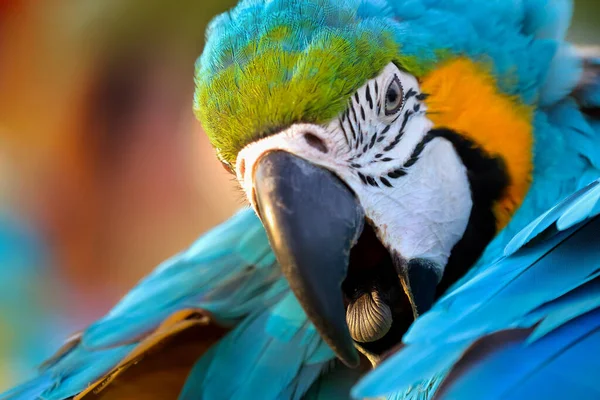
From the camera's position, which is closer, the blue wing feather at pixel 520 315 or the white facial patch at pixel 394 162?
the blue wing feather at pixel 520 315

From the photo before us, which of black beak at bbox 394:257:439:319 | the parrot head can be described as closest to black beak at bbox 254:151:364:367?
the parrot head

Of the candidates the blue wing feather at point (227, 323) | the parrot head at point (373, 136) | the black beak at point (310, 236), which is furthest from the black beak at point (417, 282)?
the blue wing feather at point (227, 323)

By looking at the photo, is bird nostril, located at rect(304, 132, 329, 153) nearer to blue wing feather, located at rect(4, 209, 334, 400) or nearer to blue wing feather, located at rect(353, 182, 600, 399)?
blue wing feather, located at rect(353, 182, 600, 399)

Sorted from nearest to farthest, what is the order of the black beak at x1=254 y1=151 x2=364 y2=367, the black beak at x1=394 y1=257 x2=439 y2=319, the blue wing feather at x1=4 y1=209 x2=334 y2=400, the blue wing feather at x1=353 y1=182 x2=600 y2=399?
1. the blue wing feather at x1=353 y1=182 x2=600 y2=399
2. the black beak at x1=254 y1=151 x2=364 y2=367
3. the black beak at x1=394 y1=257 x2=439 y2=319
4. the blue wing feather at x1=4 y1=209 x2=334 y2=400

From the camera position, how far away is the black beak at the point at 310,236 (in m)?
0.61

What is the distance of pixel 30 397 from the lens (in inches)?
39.1

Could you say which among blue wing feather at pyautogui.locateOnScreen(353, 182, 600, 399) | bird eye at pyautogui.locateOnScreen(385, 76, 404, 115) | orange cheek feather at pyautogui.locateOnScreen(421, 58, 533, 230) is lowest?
blue wing feather at pyautogui.locateOnScreen(353, 182, 600, 399)

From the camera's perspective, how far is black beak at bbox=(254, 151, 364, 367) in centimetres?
61

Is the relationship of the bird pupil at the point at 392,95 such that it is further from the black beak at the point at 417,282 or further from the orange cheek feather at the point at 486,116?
the black beak at the point at 417,282

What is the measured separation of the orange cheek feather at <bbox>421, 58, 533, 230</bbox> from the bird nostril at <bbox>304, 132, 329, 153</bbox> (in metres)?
0.16

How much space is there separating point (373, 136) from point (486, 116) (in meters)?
0.15

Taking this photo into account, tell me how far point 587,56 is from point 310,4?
42 cm

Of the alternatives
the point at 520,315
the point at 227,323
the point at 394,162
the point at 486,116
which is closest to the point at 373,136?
the point at 394,162

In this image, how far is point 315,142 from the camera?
26.7 inches
